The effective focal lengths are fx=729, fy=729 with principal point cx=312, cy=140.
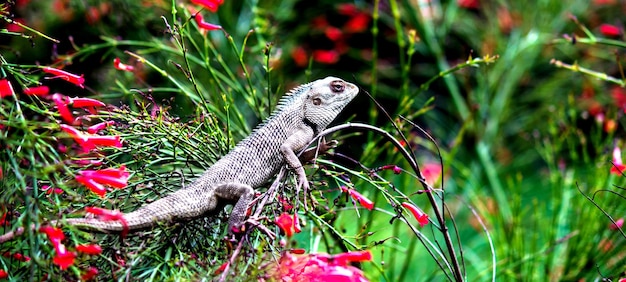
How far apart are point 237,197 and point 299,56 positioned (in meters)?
4.24

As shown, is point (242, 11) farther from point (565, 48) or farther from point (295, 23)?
point (565, 48)

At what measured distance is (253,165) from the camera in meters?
2.07

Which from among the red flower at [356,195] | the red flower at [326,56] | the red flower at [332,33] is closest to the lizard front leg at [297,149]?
the red flower at [356,195]

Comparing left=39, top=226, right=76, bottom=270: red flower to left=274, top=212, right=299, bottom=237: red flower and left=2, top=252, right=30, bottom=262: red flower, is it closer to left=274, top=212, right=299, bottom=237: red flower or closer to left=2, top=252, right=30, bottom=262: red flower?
left=2, top=252, right=30, bottom=262: red flower

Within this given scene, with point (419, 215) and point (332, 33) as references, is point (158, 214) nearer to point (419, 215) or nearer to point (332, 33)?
point (419, 215)

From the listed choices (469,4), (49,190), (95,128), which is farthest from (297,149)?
(469,4)

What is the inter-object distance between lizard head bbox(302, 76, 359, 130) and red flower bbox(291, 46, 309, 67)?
3825mm

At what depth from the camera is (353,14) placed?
21.0 feet

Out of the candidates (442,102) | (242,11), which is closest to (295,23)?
(242,11)

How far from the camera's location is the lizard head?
2238 millimetres

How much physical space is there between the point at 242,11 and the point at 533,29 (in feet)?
7.20

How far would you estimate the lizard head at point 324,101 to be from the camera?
224 cm

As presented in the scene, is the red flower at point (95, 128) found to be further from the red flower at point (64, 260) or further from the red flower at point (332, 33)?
the red flower at point (332, 33)

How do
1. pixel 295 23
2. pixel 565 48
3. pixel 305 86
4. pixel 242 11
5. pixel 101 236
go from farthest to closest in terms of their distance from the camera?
pixel 295 23 < pixel 565 48 < pixel 242 11 < pixel 305 86 < pixel 101 236
